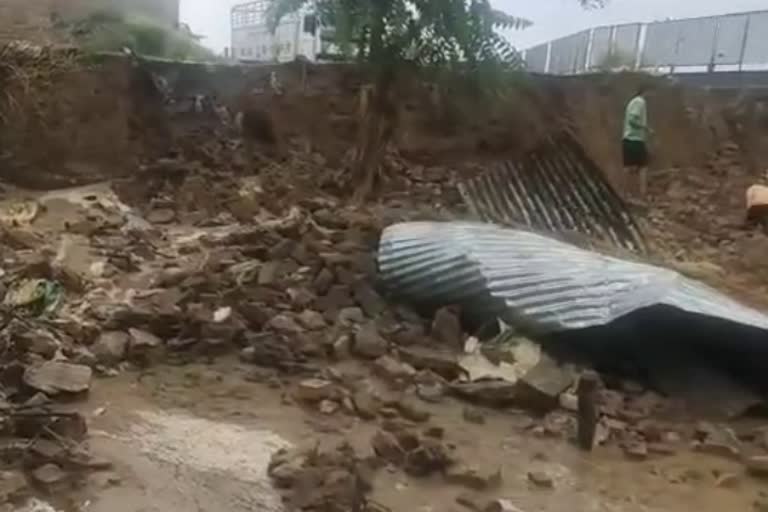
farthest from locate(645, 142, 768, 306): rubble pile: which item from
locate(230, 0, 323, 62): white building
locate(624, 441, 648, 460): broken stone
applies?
locate(230, 0, 323, 62): white building

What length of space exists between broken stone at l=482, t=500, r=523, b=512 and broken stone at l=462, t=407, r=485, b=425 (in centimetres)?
86

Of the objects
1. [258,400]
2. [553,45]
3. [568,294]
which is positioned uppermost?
[553,45]

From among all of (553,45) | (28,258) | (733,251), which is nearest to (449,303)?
(28,258)

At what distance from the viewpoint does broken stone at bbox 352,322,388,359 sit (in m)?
4.91

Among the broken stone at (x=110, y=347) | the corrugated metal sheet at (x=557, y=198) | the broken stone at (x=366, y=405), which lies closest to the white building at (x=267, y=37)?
the corrugated metal sheet at (x=557, y=198)

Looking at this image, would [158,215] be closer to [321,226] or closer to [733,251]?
[321,226]

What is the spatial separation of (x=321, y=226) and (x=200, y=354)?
2.42 m

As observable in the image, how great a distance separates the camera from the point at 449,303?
5.53 m

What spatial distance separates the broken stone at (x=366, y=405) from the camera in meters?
4.14

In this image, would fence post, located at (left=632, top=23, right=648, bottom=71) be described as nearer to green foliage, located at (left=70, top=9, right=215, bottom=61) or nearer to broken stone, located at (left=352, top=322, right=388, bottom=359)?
green foliage, located at (left=70, top=9, right=215, bottom=61)

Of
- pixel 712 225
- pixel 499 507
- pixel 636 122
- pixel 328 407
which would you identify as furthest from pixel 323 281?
pixel 712 225

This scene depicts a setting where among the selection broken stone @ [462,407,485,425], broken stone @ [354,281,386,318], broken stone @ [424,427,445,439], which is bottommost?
broken stone @ [462,407,485,425]

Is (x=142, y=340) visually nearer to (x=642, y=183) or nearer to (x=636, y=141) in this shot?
(x=636, y=141)

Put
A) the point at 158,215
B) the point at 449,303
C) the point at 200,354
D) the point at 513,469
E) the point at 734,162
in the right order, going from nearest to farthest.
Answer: the point at 513,469 → the point at 200,354 → the point at 449,303 → the point at 158,215 → the point at 734,162
